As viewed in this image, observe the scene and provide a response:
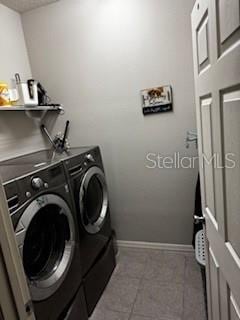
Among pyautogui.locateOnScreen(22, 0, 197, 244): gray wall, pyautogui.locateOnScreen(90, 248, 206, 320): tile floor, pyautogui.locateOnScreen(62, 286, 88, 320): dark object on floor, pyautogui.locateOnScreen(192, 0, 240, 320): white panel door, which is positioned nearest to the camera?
pyautogui.locateOnScreen(192, 0, 240, 320): white panel door

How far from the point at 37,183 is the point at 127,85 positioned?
4.18 feet

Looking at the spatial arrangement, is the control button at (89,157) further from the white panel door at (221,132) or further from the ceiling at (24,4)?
the ceiling at (24,4)

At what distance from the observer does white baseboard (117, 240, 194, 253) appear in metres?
2.28

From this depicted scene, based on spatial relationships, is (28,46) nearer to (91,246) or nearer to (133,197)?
(133,197)

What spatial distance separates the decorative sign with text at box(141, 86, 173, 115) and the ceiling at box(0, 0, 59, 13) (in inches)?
47.1

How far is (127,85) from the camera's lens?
2090 mm

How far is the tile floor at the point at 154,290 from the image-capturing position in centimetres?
167

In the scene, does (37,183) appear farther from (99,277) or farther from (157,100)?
(157,100)

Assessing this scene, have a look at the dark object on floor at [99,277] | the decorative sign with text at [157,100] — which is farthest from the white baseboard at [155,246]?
the decorative sign with text at [157,100]

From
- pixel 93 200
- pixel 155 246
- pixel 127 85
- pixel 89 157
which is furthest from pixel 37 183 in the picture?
pixel 155 246

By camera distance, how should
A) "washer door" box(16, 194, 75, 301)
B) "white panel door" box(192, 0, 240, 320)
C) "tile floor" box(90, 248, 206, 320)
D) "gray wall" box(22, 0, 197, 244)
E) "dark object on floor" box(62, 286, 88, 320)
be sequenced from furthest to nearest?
"gray wall" box(22, 0, 197, 244) < "tile floor" box(90, 248, 206, 320) < "dark object on floor" box(62, 286, 88, 320) < "washer door" box(16, 194, 75, 301) < "white panel door" box(192, 0, 240, 320)

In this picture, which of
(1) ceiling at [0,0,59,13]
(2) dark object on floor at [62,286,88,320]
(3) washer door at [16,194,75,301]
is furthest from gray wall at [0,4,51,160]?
(2) dark object on floor at [62,286,88,320]

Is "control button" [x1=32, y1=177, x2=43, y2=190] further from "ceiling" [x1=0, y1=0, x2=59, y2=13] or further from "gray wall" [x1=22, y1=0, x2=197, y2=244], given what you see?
"ceiling" [x1=0, y1=0, x2=59, y2=13]

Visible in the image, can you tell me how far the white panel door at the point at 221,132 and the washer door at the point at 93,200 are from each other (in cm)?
90
